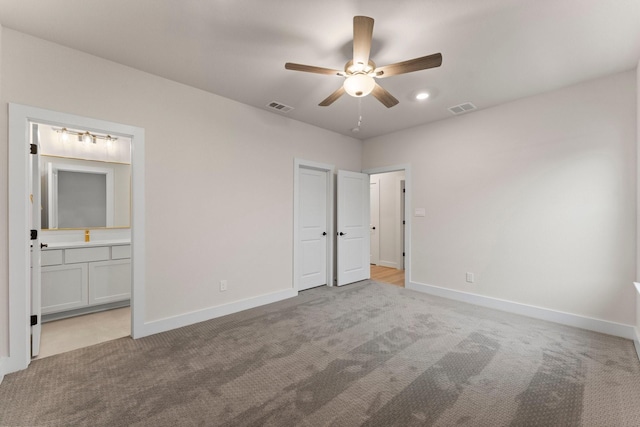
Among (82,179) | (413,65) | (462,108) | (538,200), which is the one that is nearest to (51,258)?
(82,179)

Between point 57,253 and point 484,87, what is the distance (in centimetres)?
521

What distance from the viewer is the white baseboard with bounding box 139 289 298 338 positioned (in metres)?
2.89

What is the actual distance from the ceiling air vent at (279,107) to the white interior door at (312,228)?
38.6 inches

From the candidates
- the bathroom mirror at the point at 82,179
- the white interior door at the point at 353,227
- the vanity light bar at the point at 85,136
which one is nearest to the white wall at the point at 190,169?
the white interior door at the point at 353,227

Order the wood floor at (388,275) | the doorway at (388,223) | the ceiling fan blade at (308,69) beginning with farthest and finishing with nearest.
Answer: the doorway at (388,223) → the wood floor at (388,275) → the ceiling fan blade at (308,69)

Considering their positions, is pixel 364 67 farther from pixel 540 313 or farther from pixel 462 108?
pixel 540 313

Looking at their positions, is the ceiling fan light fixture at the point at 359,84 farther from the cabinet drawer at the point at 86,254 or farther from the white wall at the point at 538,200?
the cabinet drawer at the point at 86,254

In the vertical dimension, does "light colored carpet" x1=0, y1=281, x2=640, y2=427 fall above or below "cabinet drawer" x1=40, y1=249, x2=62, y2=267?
below

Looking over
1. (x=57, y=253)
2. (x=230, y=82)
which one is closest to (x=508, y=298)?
(x=230, y=82)

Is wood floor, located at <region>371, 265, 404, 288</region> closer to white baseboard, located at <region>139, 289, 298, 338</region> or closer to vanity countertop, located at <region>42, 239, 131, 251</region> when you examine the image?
white baseboard, located at <region>139, 289, 298, 338</region>

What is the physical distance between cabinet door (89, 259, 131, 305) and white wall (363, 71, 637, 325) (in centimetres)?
420

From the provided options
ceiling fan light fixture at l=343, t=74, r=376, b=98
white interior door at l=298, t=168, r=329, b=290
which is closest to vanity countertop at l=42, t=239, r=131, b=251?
white interior door at l=298, t=168, r=329, b=290

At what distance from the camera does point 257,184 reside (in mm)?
3760

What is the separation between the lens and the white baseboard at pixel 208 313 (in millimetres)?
2895
